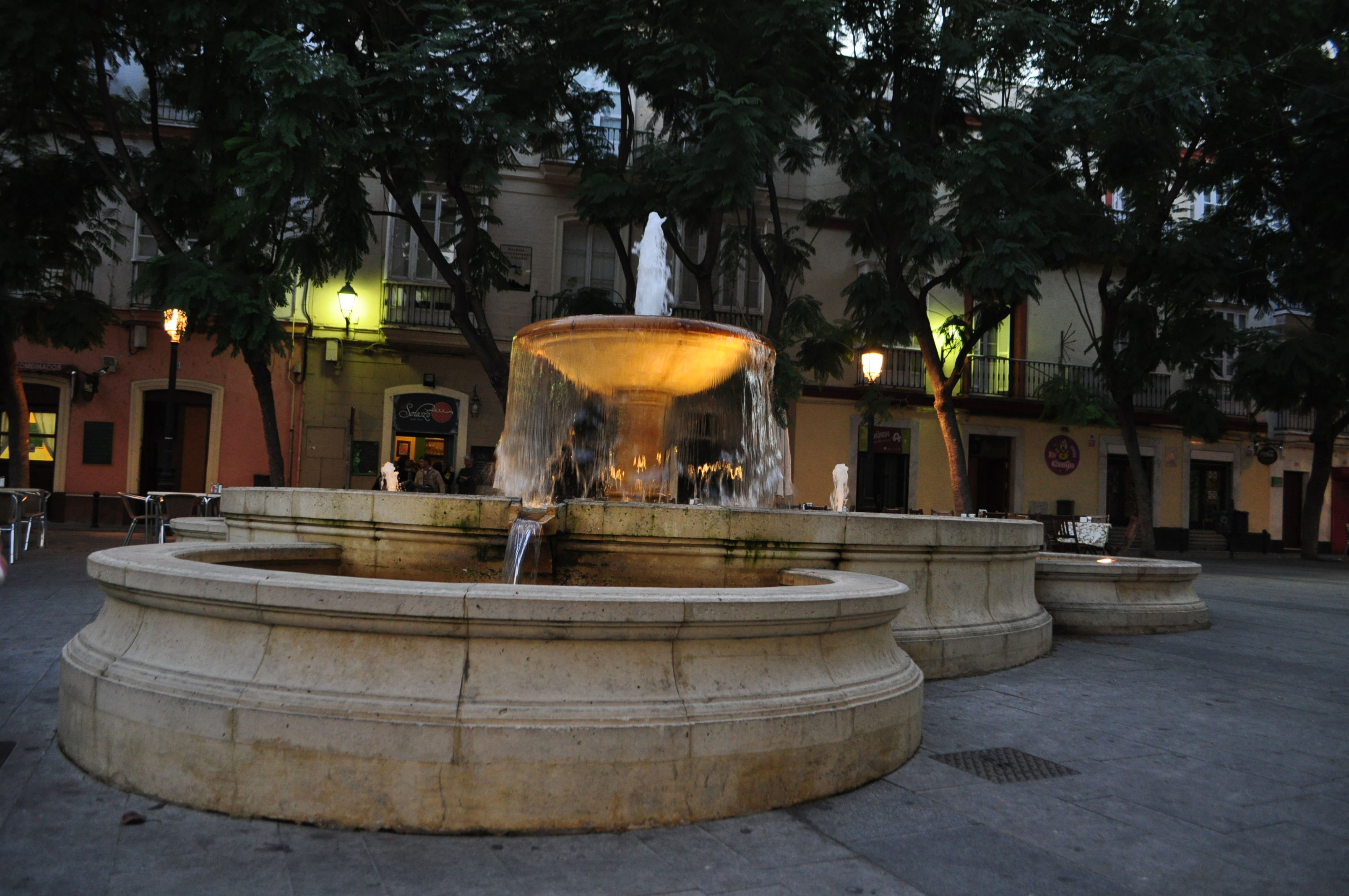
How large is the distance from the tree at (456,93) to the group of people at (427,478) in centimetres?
187

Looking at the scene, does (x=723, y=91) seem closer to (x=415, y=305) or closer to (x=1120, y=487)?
(x=415, y=305)

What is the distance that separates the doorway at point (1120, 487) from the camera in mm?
28203

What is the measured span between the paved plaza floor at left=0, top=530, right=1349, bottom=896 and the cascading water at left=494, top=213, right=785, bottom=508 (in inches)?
122

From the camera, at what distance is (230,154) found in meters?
12.8

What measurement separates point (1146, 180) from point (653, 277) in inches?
534

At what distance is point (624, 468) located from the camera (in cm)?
779

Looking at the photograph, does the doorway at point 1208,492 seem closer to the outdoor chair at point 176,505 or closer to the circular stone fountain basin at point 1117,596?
the circular stone fountain basin at point 1117,596

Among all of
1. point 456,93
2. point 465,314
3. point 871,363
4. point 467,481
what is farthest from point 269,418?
point 871,363

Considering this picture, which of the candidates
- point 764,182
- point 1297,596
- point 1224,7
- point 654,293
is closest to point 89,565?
point 654,293

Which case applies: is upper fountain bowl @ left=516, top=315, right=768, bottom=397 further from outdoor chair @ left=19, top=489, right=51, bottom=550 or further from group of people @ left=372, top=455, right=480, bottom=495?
outdoor chair @ left=19, top=489, right=51, bottom=550

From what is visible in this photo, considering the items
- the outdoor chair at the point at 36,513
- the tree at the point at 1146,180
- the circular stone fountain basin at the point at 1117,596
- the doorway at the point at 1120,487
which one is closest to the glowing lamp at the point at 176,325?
the outdoor chair at the point at 36,513

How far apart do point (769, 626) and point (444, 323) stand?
18854 mm

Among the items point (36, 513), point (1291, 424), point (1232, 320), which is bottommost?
point (36, 513)

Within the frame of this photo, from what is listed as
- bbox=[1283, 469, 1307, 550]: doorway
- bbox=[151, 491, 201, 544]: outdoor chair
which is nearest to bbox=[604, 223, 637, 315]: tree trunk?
bbox=[151, 491, 201, 544]: outdoor chair
